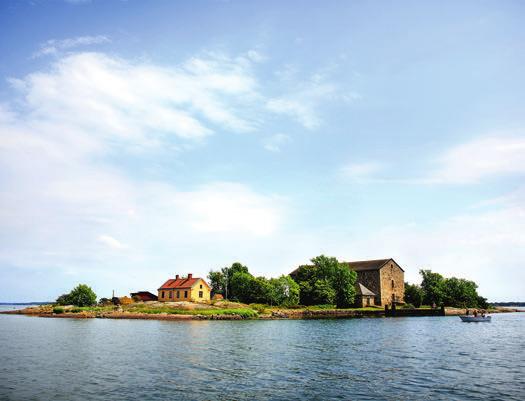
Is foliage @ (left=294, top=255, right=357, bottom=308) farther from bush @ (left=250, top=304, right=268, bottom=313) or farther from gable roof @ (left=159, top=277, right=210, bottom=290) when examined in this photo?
gable roof @ (left=159, top=277, right=210, bottom=290)

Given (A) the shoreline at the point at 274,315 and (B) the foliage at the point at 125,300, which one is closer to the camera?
(A) the shoreline at the point at 274,315

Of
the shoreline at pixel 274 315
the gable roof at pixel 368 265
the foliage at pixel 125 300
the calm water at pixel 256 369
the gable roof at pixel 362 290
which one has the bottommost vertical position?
the shoreline at pixel 274 315

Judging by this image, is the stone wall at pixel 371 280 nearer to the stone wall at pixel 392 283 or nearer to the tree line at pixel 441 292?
the stone wall at pixel 392 283

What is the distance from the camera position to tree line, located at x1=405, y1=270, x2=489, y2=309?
12950 centimetres

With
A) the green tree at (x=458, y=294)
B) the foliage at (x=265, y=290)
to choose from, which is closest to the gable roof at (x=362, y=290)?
the foliage at (x=265, y=290)

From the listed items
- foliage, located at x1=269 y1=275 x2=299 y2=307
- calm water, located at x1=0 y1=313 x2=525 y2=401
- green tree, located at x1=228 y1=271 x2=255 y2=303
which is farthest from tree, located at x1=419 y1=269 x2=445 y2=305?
calm water, located at x1=0 y1=313 x2=525 y2=401

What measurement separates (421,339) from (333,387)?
3101 cm

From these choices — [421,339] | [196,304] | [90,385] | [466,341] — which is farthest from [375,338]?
[196,304]

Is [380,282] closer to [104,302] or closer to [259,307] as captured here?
[259,307]

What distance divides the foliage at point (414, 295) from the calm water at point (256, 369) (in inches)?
3575

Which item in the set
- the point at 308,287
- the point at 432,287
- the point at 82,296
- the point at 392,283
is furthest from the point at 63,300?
the point at 432,287

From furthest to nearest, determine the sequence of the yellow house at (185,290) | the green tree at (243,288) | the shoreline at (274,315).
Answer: the green tree at (243,288) < the yellow house at (185,290) < the shoreline at (274,315)

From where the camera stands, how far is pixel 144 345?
136 feet

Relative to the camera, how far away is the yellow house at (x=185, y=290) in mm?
112625
